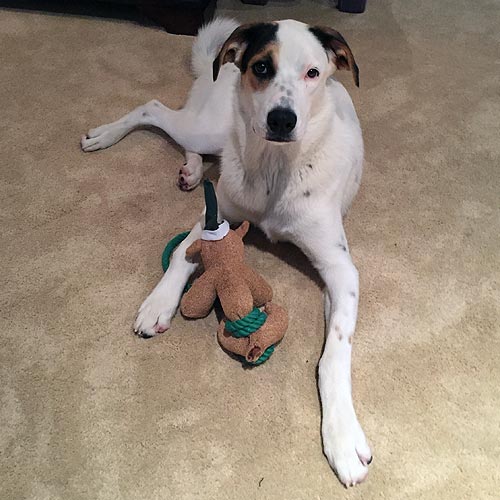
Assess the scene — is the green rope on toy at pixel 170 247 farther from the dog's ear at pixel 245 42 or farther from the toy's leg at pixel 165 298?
the dog's ear at pixel 245 42

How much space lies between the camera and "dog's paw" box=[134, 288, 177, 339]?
1731 mm

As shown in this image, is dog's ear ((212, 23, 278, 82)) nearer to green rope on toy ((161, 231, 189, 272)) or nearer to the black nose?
the black nose

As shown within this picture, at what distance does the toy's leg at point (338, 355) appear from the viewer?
144 cm

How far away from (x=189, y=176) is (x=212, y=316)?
0.65 m

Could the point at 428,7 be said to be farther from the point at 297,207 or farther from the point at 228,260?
the point at 228,260

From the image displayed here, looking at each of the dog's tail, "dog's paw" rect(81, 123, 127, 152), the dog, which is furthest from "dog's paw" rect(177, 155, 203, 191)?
the dog's tail

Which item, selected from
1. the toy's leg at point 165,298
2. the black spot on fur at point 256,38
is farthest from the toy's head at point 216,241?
the black spot on fur at point 256,38

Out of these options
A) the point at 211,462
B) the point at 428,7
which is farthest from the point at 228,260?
the point at 428,7

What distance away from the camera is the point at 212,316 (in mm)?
1802

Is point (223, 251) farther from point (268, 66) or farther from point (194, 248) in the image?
Answer: point (268, 66)

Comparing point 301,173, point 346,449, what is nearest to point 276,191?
point 301,173

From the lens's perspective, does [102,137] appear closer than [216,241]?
No

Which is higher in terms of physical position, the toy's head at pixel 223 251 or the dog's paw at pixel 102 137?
the toy's head at pixel 223 251

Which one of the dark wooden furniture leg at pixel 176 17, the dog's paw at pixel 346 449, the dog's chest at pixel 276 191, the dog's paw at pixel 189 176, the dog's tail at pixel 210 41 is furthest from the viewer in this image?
the dark wooden furniture leg at pixel 176 17
